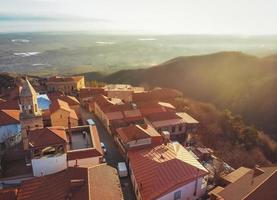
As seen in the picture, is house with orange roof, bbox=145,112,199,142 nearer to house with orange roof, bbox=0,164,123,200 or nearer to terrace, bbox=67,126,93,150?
terrace, bbox=67,126,93,150

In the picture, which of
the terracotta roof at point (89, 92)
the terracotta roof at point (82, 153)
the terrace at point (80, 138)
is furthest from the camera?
the terracotta roof at point (89, 92)

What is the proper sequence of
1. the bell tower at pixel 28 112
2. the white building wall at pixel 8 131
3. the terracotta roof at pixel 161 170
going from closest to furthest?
1. the terracotta roof at pixel 161 170
2. the bell tower at pixel 28 112
3. the white building wall at pixel 8 131

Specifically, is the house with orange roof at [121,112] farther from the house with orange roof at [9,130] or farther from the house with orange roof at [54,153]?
the house with orange roof at [9,130]

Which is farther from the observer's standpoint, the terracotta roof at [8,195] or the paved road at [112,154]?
the paved road at [112,154]

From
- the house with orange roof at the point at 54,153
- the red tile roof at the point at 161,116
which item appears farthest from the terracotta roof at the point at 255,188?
the red tile roof at the point at 161,116

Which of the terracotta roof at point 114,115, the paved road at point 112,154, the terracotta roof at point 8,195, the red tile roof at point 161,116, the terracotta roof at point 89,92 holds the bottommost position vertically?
the paved road at point 112,154

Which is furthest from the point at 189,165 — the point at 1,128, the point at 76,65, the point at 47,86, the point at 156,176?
the point at 76,65

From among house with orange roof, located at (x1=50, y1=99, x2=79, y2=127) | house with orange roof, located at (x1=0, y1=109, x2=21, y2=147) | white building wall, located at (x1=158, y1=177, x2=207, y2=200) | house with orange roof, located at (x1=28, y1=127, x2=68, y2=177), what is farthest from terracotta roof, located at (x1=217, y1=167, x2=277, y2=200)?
house with orange roof, located at (x1=0, y1=109, x2=21, y2=147)

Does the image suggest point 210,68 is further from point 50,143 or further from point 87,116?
point 50,143
